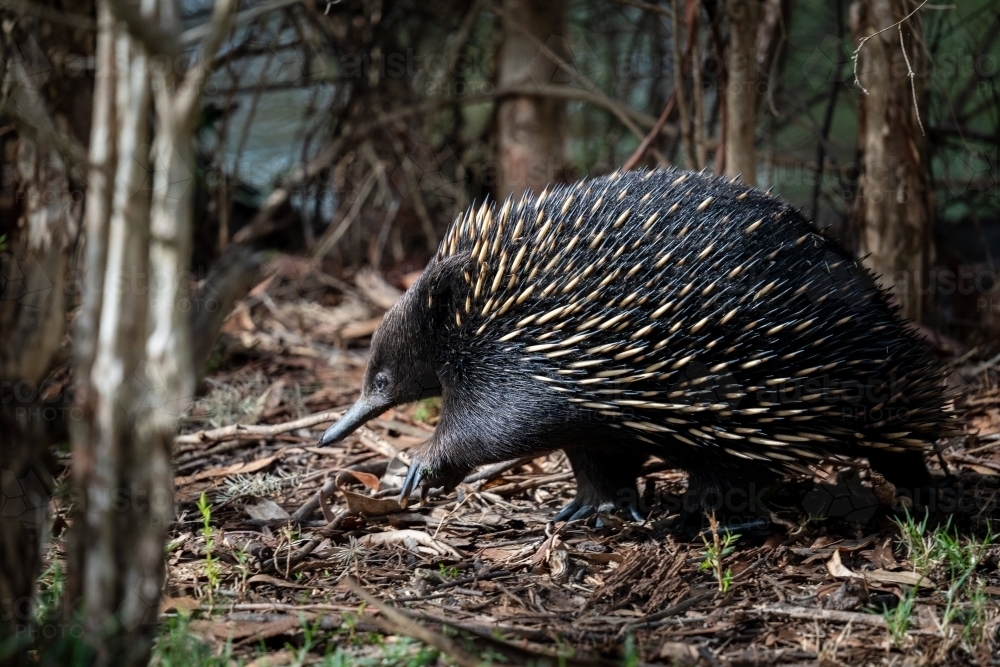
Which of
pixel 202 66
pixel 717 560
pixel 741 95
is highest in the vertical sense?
pixel 741 95

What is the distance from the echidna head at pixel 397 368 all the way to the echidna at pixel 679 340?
0.17 meters

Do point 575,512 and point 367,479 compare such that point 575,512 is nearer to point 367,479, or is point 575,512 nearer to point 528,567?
point 528,567

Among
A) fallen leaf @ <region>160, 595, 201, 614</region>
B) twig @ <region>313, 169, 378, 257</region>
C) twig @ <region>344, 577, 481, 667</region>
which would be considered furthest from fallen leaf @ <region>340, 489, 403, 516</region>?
twig @ <region>313, 169, 378, 257</region>

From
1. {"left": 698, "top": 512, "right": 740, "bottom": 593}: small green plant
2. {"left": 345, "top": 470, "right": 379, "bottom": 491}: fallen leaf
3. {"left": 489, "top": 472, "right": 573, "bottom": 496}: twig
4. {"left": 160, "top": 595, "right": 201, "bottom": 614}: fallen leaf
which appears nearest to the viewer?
{"left": 160, "top": 595, "right": 201, "bottom": 614}: fallen leaf

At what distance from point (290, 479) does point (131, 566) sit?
254 cm

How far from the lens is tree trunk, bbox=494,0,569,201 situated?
7828 millimetres

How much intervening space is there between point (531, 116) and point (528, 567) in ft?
16.3

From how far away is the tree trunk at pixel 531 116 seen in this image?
783 cm

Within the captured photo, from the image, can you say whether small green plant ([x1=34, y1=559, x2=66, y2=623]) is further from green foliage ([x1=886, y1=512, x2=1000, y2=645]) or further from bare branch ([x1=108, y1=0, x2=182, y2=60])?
green foliage ([x1=886, y1=512, x2=1000, y2=645])

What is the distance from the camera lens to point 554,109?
8.07 m

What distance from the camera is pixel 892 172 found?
5.83 metres

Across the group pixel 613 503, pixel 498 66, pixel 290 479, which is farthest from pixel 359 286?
Result: pixel 613 503

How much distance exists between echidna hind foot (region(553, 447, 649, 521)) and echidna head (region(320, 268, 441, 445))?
765mm

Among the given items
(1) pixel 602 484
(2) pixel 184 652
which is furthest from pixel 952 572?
(2) pixel 184 652
